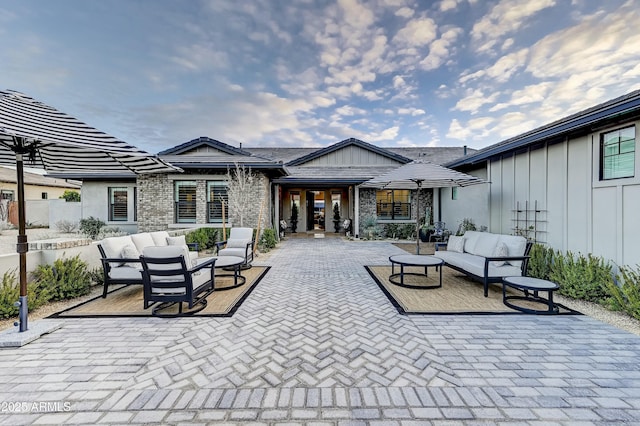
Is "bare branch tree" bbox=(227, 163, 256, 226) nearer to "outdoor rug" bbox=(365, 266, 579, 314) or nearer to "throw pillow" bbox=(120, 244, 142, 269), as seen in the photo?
"throw pillow" bbox=(120, 244, 142, 269)

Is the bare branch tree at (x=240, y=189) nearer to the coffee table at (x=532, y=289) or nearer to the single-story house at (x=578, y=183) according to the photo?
the single-story house at (x=578, y=183)

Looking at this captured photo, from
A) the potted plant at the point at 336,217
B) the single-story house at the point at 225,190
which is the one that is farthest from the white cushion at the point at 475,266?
the potted plant at the point at 336,217

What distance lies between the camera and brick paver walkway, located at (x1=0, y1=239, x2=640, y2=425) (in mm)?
2043

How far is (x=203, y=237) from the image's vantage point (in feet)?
33.0

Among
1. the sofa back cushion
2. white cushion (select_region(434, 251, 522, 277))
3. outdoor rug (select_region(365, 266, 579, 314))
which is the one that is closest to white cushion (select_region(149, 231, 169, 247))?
outdoor rug (select_region(365, 266, 579, 314))

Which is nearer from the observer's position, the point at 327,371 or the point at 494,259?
the point at 327,371

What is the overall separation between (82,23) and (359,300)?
36.7ft

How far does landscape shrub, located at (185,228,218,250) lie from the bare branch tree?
3.90 feet

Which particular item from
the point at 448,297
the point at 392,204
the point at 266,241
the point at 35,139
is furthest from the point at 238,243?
the point at 392,204

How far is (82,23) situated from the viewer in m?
7.92

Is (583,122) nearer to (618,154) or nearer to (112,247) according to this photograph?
(618,154)

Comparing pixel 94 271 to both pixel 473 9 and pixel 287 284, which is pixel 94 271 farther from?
pixel 473 9

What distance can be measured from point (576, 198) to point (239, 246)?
786 cm

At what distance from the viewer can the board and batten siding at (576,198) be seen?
4.38 m
